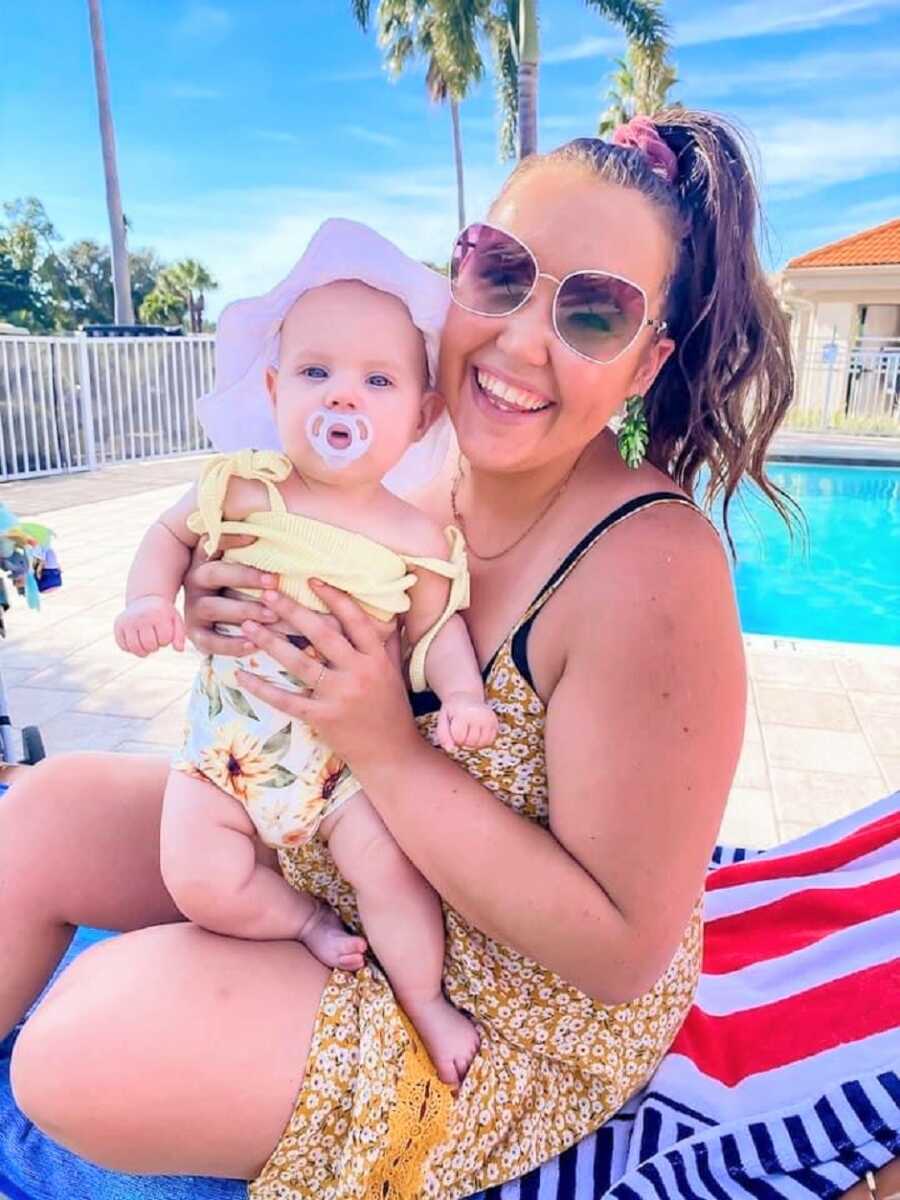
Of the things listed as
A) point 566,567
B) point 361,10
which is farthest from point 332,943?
point 361,10

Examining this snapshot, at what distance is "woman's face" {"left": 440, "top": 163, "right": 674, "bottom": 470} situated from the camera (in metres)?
1.41

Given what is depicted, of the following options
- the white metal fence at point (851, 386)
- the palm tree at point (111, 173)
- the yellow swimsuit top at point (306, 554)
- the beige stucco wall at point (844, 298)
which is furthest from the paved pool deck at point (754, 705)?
the beige stucco wall at point (844, 298)

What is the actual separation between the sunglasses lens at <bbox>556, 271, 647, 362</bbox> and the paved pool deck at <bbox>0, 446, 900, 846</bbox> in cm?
252

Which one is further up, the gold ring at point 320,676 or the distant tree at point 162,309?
the distant tree at point 162,309

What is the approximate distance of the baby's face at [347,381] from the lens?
1.45 metres

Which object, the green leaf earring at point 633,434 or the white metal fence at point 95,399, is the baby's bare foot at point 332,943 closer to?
the green leaf earring at point 633,434

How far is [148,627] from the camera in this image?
146 cm

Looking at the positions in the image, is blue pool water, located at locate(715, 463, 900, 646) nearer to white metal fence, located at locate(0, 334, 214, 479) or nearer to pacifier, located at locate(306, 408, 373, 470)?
pacifier, located at locate(306, 408, 373, 470)

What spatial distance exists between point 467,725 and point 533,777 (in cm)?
15

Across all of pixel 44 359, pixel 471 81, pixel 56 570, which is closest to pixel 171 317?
pixel 471 81

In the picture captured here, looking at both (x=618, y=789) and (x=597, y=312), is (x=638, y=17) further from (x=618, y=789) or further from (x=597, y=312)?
(x=618, y=789)

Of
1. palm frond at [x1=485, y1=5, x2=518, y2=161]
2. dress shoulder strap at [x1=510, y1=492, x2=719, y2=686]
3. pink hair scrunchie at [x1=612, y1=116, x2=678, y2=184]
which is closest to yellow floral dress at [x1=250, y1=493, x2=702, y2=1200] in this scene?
dress shoulder strap at [x1=510, y1=492, x2=719, y2=686]

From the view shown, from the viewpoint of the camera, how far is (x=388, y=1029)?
1.34 meters

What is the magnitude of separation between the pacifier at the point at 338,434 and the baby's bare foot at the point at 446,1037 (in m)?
0.83
